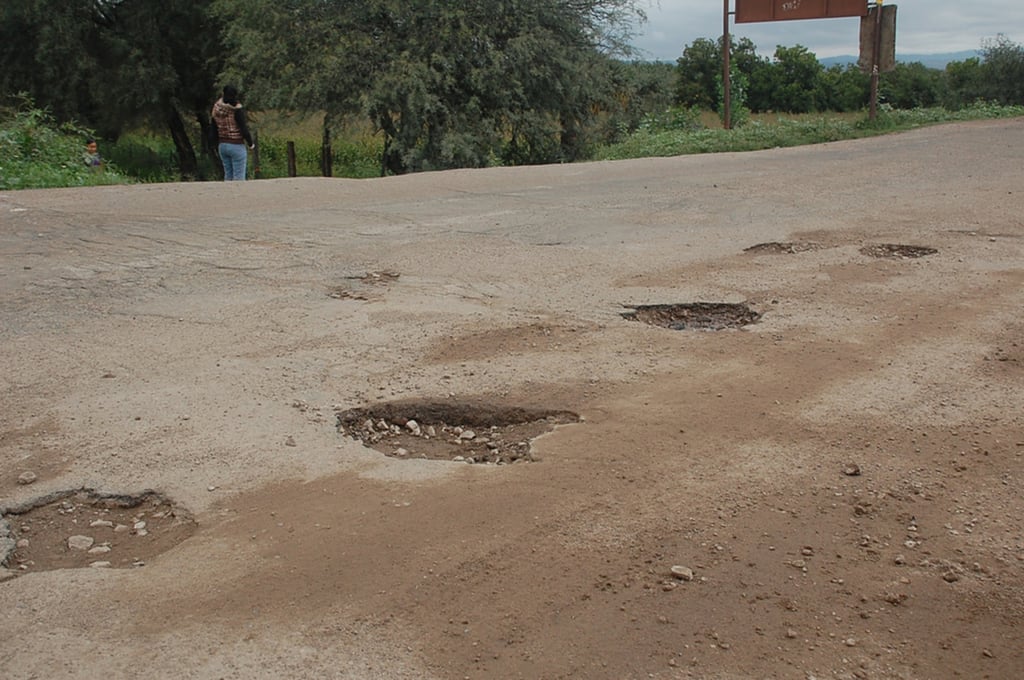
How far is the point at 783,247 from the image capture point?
7.91 m

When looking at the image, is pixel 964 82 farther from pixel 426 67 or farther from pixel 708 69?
pixel 426 67

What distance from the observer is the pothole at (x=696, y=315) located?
6051 mm

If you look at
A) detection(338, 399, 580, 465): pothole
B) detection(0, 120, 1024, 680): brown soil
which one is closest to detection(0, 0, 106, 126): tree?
detection(0, 120, 1024, 680): brown soil

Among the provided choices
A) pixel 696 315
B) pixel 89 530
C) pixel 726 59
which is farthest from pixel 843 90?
pixel 89 530

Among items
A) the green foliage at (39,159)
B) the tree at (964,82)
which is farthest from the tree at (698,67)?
the green foliage at (39,159)

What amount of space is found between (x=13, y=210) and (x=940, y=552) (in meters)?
8.83

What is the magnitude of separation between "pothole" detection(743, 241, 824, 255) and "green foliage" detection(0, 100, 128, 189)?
9252 millimetres

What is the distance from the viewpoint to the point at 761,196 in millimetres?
10312

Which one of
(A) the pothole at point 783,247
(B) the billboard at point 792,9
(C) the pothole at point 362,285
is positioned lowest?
(C) the pothole at point 362,285

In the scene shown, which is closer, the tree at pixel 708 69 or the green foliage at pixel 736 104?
the green foliage at pixel 736 104

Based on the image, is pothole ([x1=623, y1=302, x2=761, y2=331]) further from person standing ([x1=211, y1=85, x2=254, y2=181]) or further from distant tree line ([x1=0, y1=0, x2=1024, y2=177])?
distant tree line ([x1=0, y1=0, x2=1024, y2=177])

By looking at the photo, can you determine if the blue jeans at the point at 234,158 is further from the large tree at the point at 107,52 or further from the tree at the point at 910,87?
the tree at the point at 910,87

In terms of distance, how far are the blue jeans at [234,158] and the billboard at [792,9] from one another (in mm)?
9848

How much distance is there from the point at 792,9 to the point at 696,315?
13935 millimetres
